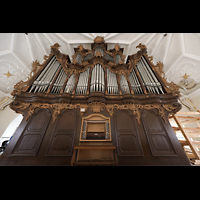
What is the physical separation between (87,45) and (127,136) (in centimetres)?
850

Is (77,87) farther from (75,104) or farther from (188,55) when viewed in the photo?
(188,55)

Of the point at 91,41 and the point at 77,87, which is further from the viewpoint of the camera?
the point at 91,41

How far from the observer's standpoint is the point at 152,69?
547 centimetres

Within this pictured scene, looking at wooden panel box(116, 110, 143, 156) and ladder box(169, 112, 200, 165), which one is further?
ladder box(169, 112, 200, 165)

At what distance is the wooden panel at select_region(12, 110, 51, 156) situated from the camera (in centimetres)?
325

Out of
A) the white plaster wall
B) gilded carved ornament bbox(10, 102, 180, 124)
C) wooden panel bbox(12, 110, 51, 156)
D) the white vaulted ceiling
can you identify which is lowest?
wooden panel bbox(12, 110, 51, 156)

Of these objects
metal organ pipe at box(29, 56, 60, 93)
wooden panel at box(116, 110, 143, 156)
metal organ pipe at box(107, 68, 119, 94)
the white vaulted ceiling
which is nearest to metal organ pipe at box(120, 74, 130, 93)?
metal organ pipe at box(107, 68, 119, 94)

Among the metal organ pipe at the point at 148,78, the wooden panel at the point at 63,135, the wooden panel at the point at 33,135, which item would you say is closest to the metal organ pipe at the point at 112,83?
the metal organ pipe at the point at 148,78

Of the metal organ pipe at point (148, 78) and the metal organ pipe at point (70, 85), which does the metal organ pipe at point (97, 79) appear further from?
the metal organ pipe at point (148, 78)

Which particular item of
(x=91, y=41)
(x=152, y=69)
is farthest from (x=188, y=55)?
(x=91, y=41)

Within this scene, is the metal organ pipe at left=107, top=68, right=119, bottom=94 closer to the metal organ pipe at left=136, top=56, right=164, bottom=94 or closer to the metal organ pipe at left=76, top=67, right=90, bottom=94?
the metal organ pipe at left=76, top=67, right=90, bottom=94

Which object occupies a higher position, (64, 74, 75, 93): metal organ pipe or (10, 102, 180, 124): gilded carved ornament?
(64, 74, 75, 93): metal organ pipe
